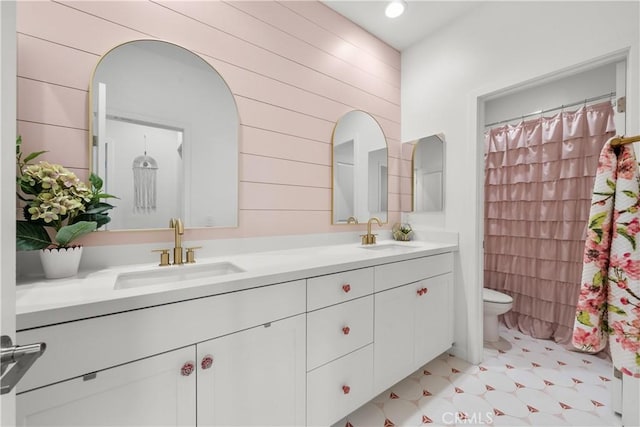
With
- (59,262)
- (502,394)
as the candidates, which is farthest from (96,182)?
(502,394)

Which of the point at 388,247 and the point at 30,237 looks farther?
the point at 388,247

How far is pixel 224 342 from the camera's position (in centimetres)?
99

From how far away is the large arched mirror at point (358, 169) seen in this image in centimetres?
207

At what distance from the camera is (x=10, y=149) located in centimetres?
50

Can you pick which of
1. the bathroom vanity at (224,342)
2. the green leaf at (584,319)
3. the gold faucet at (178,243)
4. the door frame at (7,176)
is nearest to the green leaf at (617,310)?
the green leaf at (584,319)

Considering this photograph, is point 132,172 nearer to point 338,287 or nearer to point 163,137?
point 163,137

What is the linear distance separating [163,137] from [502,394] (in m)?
2.38

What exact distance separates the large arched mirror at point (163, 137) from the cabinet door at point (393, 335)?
0.97 metres

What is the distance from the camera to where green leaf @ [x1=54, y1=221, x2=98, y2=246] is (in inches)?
40.3

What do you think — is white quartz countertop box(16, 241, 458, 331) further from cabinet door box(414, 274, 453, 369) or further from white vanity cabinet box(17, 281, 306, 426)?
cabinet door box(414, 274, 453, 369)

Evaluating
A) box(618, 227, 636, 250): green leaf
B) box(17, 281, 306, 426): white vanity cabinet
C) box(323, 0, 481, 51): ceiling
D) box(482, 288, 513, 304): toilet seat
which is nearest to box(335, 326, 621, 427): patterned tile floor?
box(482, 288, 513, 304): toilet seat

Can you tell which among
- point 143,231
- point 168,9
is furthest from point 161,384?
point 168,9

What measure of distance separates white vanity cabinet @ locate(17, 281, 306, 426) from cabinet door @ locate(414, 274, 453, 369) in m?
0.89

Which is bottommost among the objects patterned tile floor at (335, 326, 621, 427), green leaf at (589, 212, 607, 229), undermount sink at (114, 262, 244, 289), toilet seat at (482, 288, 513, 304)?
patterned tile floor at (335, 326, 621, 427)
